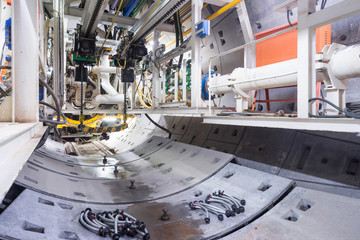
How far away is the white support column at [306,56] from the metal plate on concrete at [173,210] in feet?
2.19

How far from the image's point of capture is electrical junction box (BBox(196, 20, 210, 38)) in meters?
2.89

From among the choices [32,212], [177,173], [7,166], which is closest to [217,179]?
[177,173]

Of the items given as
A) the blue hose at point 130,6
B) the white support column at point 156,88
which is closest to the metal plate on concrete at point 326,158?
the white support column at point 156,88

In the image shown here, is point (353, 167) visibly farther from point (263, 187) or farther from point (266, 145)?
point (266, 145)

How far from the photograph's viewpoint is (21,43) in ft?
6.54

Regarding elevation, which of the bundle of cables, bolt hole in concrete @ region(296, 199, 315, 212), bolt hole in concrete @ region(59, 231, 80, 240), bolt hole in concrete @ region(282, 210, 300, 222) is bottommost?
the bundle of cables

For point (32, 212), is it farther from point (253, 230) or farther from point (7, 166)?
point (253, 230)

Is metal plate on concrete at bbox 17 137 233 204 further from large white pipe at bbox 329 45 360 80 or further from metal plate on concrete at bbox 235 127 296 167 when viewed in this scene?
large white pipe at bbox 329 45 360 80

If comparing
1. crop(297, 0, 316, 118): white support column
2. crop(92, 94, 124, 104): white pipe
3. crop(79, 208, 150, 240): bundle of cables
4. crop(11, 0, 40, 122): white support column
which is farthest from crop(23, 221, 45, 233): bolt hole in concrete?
crop(92, 94, 124, 104): white pipe

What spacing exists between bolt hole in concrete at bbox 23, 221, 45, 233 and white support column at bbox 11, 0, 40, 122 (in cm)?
92

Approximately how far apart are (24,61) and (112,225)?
143cm

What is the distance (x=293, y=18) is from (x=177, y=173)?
7.64ft

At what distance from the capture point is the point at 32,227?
1.41m

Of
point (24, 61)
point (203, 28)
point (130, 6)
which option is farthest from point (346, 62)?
point (130, 6)
